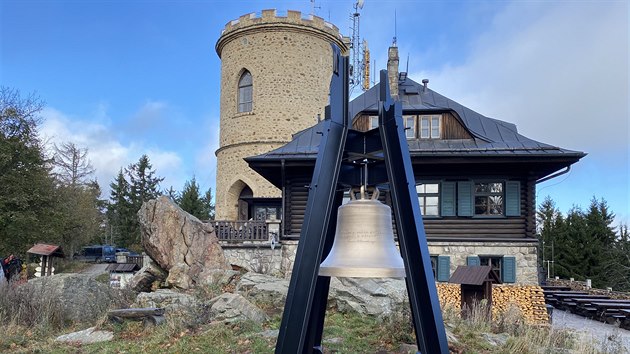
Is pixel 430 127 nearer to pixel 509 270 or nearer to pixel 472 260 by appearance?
pixel 472 260

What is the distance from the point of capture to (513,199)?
53.6 feet

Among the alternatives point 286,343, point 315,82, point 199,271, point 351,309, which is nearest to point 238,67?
point 315,82

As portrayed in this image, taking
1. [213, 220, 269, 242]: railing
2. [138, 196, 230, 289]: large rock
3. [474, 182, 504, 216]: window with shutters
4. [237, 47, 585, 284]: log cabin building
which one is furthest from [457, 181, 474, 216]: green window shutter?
[138, 196, 230, 289]: large rock

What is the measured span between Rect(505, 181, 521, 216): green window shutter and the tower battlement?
1522 cm

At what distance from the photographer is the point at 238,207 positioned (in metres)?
27.7

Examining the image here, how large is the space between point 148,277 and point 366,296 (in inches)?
295

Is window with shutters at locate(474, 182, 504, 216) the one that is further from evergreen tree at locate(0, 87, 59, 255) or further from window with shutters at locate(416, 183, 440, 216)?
evergreen tree at locate(0, 87, 59, 255)

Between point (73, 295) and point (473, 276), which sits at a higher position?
point (473, 276)

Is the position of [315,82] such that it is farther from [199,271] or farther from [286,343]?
[286,343]

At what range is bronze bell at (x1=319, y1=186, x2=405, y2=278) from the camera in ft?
11.1

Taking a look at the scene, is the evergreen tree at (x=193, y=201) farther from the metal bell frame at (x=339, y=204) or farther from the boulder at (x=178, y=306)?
the metal bell frame at (x=339, y=204)

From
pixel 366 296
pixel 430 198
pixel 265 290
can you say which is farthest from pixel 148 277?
pixel 430 198

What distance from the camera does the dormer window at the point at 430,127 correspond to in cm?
1769

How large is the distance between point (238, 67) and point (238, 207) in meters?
7.54
